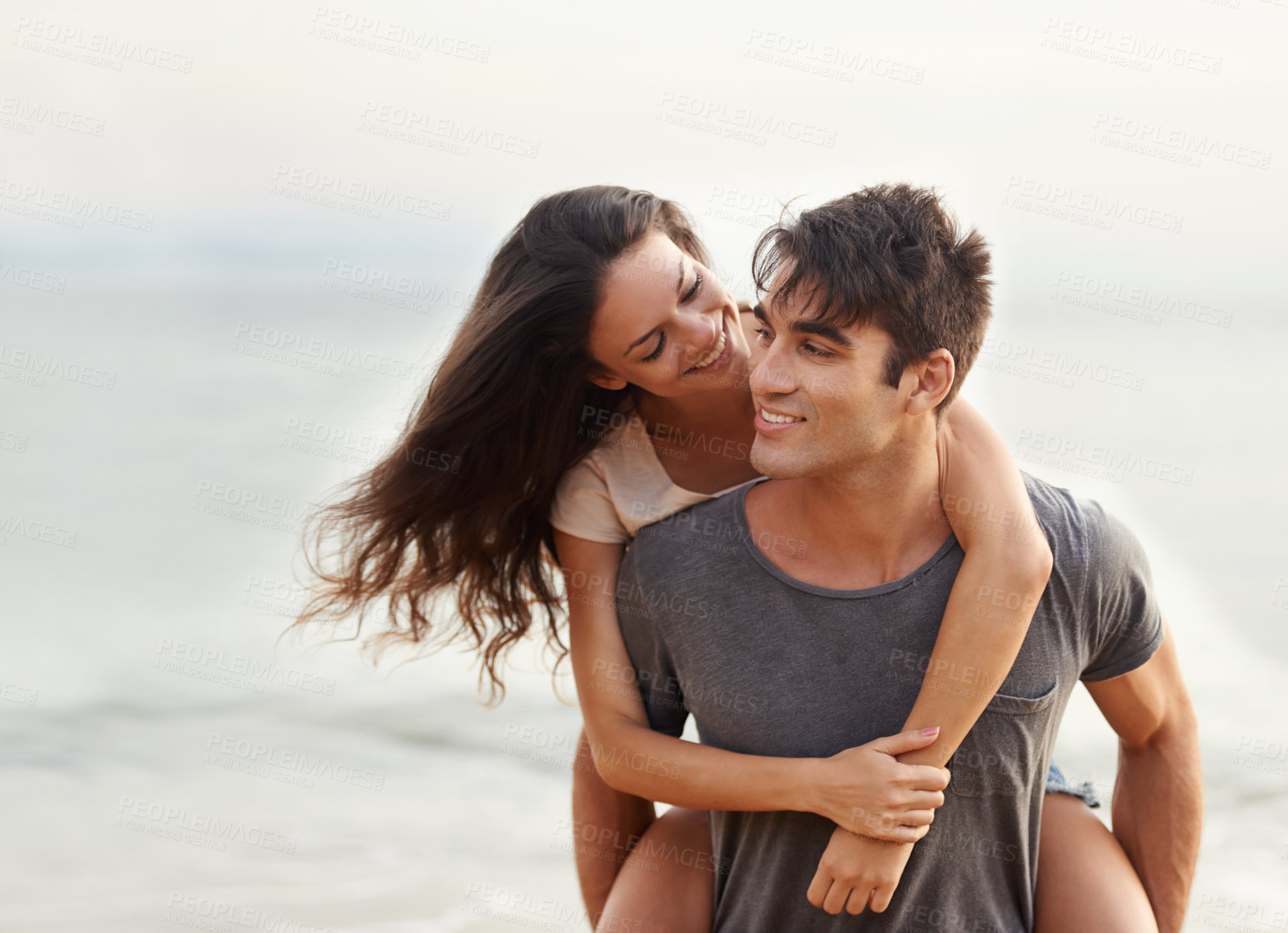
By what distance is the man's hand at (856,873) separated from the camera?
2.19 metres

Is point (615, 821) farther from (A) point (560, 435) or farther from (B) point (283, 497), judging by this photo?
(B) point (283, 497)

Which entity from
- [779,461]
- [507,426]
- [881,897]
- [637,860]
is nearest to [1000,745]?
[881,897]

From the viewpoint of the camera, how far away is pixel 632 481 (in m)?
2.65

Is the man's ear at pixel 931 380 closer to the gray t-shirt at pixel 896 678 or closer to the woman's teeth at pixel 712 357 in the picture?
the gray t-shirt at pixel 896 678

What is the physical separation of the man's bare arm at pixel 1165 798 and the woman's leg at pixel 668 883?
90 cm

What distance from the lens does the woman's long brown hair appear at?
9.13 ft

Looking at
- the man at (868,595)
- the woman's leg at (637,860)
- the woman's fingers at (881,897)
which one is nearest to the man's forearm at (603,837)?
the woman's leg at (637,860)

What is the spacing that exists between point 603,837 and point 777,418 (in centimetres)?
125

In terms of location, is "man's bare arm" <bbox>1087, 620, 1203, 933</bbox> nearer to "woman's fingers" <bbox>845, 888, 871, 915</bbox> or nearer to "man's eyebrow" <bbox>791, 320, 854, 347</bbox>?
"woman's fingers" <bbox>845, 888, 871, 915</bbox>

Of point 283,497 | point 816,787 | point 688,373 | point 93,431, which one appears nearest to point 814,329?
point 688,373

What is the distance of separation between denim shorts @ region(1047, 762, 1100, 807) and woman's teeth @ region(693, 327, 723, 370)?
1.14 meters

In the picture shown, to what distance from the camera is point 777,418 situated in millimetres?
2188

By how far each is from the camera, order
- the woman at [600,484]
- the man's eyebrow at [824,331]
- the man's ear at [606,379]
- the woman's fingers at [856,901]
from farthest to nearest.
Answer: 1. the man's ear at [606,379]
2. the woman at [600,484]
3. the woman's fingers at [856,901]
4. the man's eyebrow at [824,331]

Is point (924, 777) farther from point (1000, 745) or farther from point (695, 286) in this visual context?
point (695, 286)
